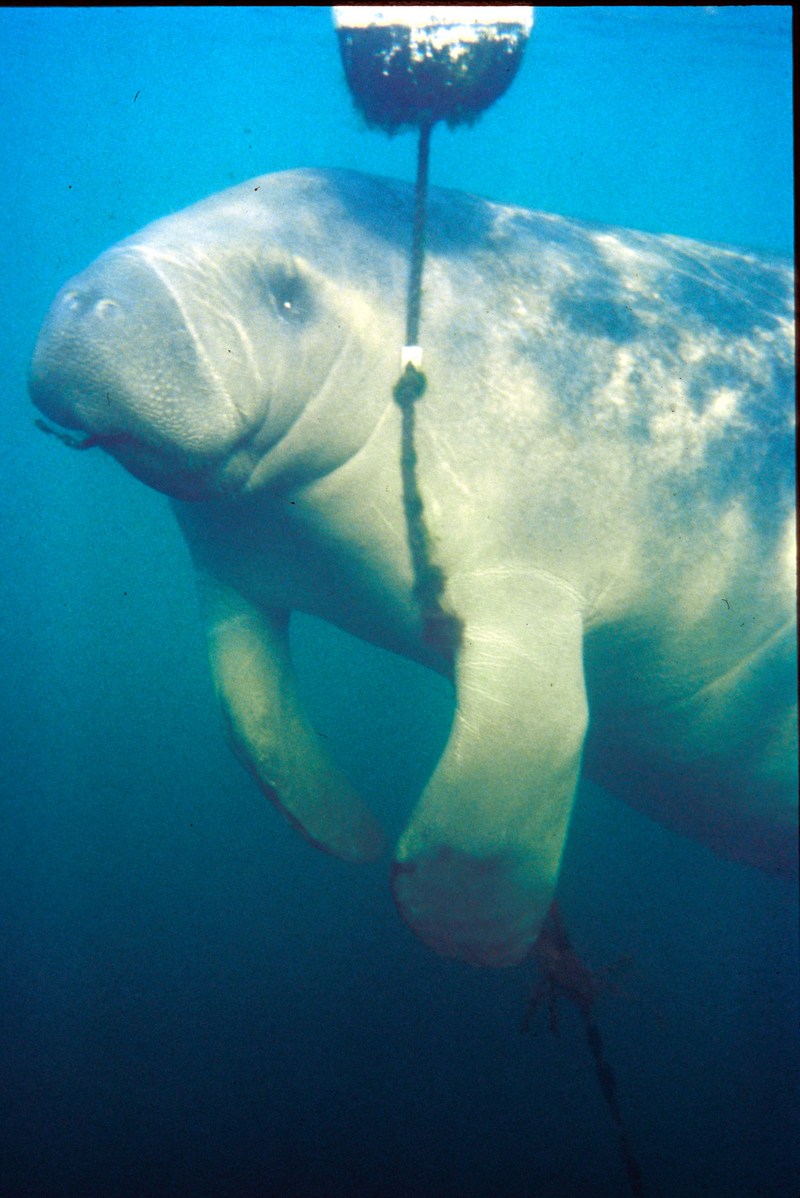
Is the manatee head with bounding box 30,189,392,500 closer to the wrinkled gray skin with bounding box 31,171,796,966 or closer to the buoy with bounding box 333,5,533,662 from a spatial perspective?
the wrinkled gray skin with bounding box 31,171,796,966

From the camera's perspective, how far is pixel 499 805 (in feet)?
9.34

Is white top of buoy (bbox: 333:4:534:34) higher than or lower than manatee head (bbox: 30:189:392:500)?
higher

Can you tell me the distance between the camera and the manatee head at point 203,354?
2486mm

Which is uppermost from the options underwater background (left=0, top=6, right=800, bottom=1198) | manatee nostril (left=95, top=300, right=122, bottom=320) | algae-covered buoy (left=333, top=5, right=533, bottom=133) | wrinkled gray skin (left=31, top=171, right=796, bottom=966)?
algae-covered buoy (left=333, top=5, right=533, bottom=133)

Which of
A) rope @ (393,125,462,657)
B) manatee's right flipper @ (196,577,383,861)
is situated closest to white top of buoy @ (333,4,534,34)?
rope @ (393,125,462,657)

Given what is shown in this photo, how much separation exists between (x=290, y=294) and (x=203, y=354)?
507 millimetres

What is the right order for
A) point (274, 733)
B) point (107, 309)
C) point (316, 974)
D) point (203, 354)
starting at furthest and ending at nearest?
point (316, 974), point (274, 733), point (203, 354), point (107, 309)

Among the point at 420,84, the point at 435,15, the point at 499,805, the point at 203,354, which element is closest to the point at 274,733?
the point at 499,805

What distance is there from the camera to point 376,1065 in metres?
5.61

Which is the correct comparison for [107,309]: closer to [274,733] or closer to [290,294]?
[290,294]

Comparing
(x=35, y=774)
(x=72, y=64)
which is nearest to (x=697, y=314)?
(x=35, y=774)

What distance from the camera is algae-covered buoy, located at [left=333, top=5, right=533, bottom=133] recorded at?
9.03ft

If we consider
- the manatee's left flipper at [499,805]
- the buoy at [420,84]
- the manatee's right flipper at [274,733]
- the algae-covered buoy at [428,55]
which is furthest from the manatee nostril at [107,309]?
the manatee's left flipper at [499,805]

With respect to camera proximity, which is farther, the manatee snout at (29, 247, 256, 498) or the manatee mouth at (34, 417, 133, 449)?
the manatee mouth at (34, 417, 133, 449)
